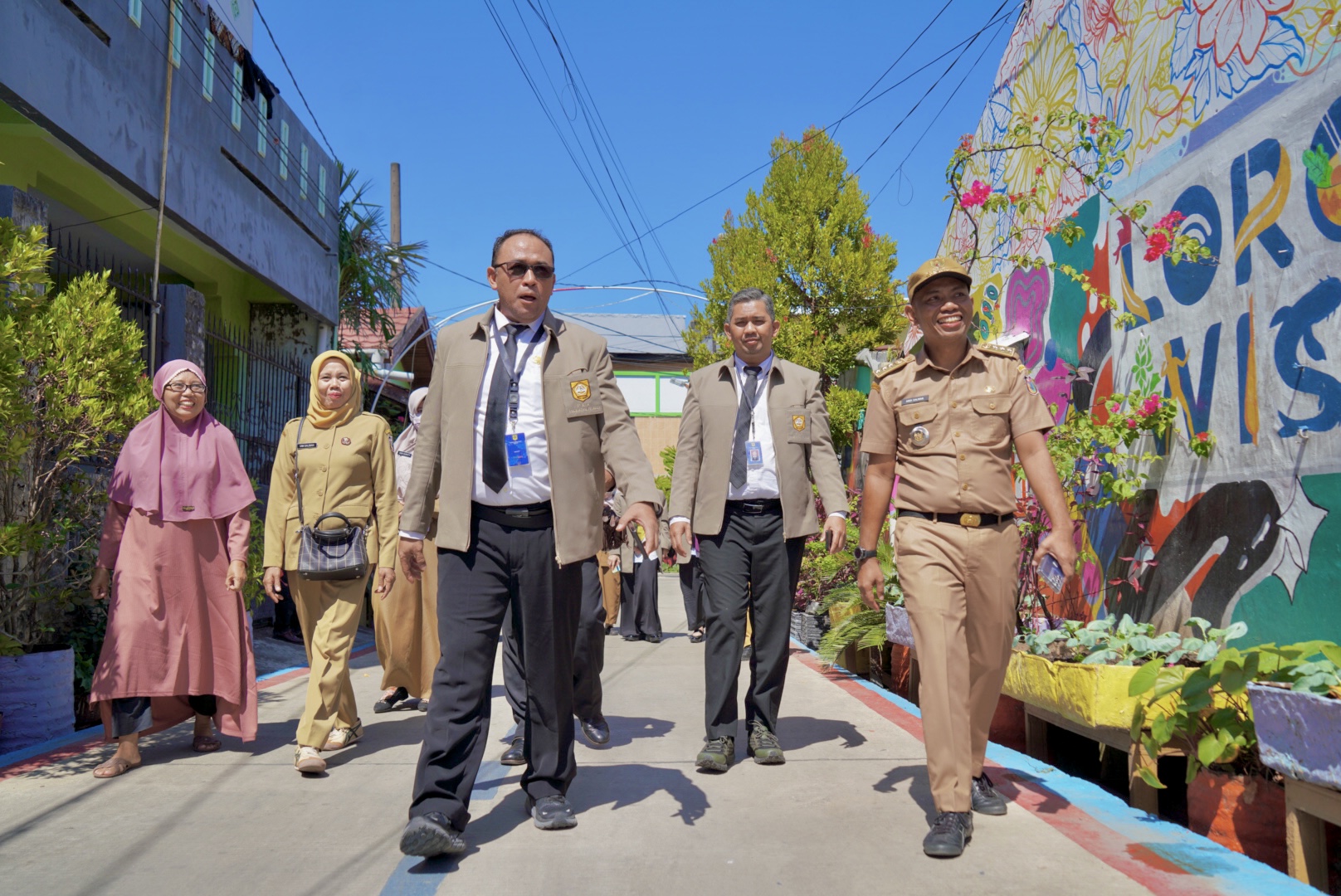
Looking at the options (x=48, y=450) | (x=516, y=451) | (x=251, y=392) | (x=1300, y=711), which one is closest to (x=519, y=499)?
(x=516, y=451)

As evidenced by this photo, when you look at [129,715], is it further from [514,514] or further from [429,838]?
[514,514]

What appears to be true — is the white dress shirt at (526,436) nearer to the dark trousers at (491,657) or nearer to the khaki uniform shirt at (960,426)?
the dark trousers at (491,657)

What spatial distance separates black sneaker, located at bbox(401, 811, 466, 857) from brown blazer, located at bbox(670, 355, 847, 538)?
1.96 meters

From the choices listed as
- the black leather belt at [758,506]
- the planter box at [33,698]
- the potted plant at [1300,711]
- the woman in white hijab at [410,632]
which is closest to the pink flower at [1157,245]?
the black leather belt at [758,506]

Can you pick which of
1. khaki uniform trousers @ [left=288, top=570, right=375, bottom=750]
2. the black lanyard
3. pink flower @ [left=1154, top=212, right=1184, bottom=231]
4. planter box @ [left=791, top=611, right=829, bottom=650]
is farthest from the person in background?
the black lanyard

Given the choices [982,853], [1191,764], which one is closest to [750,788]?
[982,853]

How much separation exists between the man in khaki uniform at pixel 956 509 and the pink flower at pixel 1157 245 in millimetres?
2150

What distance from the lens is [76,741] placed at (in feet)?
18.0

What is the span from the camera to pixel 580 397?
3.84 metres

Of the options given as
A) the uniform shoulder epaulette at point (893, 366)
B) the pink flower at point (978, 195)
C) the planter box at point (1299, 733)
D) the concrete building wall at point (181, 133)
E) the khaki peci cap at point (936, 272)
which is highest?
the concrete building wall at point (181, 133)

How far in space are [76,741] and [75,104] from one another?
4.59 meters

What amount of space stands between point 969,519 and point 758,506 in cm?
131

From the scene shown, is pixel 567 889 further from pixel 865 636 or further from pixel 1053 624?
pixel 865 636

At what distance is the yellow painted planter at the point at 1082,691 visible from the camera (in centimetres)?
439
